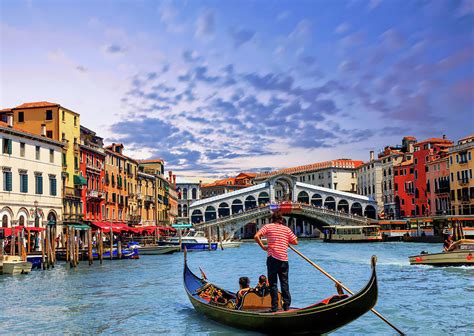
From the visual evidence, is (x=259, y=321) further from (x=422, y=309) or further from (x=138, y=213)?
(x=138, y=213)

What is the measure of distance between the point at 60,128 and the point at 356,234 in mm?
23579

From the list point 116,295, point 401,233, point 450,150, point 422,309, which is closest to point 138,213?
point 401,233

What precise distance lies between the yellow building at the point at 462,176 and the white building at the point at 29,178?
87.6 ft

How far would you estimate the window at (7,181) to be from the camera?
24.7 meters

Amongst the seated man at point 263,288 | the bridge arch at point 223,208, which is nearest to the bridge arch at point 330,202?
the bridge arch at point 223,208

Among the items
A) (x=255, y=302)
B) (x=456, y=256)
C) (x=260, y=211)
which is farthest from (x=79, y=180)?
(x=255, y=302)

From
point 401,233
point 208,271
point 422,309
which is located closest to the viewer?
point 422,309

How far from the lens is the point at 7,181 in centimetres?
2480

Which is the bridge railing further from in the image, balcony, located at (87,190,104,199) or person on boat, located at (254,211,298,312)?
person on boat, located at (254,211,298,312)

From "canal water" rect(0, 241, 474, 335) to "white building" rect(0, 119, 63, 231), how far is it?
540 cm

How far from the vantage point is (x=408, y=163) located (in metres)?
54.1

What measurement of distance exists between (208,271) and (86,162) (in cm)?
1385

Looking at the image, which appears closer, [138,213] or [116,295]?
[116,295]

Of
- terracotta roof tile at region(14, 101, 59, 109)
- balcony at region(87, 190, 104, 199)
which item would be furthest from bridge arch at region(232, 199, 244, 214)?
terracotta roof tile at region(14, 101, 59, 109)
